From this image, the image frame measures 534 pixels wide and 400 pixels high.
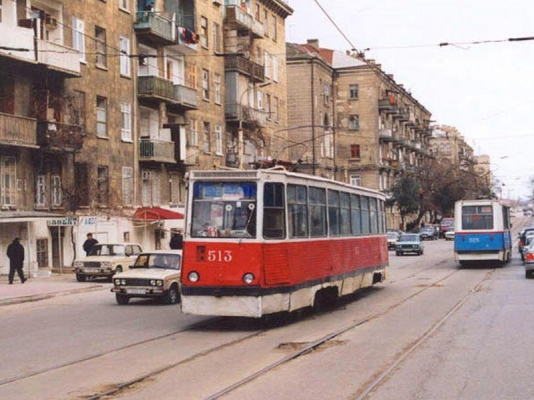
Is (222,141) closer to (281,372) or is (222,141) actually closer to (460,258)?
(460,258)

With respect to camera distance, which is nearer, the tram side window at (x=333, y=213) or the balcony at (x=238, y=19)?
the tram side window at (x=333, y=213)

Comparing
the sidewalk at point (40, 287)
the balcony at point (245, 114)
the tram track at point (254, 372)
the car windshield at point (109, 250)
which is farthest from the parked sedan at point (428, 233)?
the tram track at point (254, 372)

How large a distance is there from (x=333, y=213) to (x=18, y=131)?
18.8 m

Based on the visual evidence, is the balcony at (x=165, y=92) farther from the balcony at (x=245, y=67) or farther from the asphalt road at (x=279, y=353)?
the asphalt road at (x=279, y=353)

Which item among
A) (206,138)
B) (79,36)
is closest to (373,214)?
(79,36)

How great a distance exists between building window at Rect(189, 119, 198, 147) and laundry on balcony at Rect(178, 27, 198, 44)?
495 cm

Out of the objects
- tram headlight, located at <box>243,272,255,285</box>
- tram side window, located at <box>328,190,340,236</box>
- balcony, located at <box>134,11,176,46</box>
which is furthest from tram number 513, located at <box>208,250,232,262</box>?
balcony, located at <box>134,11,176,46</box>

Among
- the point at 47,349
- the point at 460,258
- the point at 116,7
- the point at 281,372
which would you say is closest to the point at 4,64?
the point at 116,7

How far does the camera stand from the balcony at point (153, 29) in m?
44.8

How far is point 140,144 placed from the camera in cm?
4522

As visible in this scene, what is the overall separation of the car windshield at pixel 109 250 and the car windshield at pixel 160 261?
32.7 feet

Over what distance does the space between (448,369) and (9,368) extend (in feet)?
19.1

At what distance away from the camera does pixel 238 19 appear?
56375 millimetres

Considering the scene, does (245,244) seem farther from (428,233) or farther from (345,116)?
(345,116)
